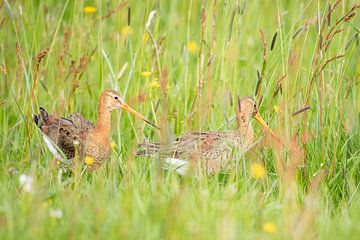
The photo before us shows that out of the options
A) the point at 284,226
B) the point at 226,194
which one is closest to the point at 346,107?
the point at 226,194

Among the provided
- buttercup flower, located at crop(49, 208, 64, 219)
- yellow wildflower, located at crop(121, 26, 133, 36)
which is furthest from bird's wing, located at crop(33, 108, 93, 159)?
buttercup flower, located at crop(49, 208, 64, 219)

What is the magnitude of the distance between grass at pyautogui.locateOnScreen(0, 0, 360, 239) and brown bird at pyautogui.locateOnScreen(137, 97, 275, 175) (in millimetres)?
98

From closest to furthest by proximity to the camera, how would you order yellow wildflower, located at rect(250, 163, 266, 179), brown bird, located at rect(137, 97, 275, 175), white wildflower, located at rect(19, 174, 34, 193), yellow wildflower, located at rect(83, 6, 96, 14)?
white wildflower, located at rect(19, 174, 34, 193)
yellow wildflower, located at rect(250, 163, 266, 179)
brown bird, located at rect(137, 97, 275, 175)
yellow wildflower, located at rect(83, 6, 96, 14)

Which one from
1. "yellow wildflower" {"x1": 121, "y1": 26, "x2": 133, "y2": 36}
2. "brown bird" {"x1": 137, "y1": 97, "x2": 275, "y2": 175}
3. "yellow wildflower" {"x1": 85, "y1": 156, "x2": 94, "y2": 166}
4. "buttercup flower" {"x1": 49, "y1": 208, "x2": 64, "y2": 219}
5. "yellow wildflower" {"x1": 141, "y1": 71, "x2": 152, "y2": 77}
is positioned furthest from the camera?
"yellow wildflower" {"x1": 141, "y1": 71, "x2": 152, "y2": 77}

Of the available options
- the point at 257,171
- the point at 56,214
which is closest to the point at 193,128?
the point at 257,171

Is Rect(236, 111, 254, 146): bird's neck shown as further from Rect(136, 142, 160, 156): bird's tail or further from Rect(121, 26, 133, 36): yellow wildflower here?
Rect(121, 26, 133, 36): yellow wildflower

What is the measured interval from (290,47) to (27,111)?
1801 mm

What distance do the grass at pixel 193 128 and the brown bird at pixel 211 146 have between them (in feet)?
0.32

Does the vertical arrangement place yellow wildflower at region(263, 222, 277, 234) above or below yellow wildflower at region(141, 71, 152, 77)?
below

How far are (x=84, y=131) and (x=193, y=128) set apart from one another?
78 centimetres

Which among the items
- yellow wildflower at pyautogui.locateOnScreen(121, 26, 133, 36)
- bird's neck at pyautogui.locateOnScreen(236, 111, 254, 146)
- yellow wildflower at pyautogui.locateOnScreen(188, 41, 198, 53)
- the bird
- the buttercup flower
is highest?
yellow wildflower at pyautogui.locateOnScreen(121, 26, 133, 36)

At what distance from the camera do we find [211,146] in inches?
239

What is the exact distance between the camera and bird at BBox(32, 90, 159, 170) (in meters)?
6.04

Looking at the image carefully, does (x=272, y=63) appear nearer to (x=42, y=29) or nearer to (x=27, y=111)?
(x=27, y=111)
